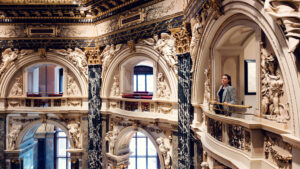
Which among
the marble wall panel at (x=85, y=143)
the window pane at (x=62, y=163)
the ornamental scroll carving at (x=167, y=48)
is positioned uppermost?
the ornamental scroll carving at (x=167, y=48)

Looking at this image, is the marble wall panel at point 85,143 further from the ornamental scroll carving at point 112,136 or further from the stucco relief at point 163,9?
the stucco relief at point 163,9

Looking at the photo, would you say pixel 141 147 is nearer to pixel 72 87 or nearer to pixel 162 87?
pixel 72 87

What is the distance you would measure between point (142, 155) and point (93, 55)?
841 cm

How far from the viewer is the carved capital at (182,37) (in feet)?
24.0

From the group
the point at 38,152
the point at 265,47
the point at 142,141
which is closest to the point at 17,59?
the point at 38,152

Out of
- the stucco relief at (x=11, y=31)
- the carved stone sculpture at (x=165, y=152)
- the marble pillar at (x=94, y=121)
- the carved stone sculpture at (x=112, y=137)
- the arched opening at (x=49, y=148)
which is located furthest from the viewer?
the arched opening at (x=49, y=148)

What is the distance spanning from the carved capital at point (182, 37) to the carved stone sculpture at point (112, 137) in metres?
5.05

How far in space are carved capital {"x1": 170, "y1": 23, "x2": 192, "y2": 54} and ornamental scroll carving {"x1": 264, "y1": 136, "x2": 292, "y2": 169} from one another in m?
4.17

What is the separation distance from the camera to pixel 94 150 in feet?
38.3

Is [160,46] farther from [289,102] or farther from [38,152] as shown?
[38,152]

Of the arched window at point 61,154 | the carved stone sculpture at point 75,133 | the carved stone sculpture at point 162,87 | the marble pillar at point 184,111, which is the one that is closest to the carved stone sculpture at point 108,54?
the carved stone sculpture at point 162,87

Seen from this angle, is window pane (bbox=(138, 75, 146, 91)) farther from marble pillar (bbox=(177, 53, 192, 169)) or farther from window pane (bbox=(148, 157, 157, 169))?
marble pillar (bbox=(177, 53, 192, 169))

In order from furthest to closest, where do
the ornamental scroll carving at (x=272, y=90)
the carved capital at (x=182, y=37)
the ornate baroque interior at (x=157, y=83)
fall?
the carved capital at (x=182, y=37), the ornate baroque interior at (x=157, y=83), the ornamental scroll carving at (x=272, y=90)

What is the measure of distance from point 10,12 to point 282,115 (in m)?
12.5
